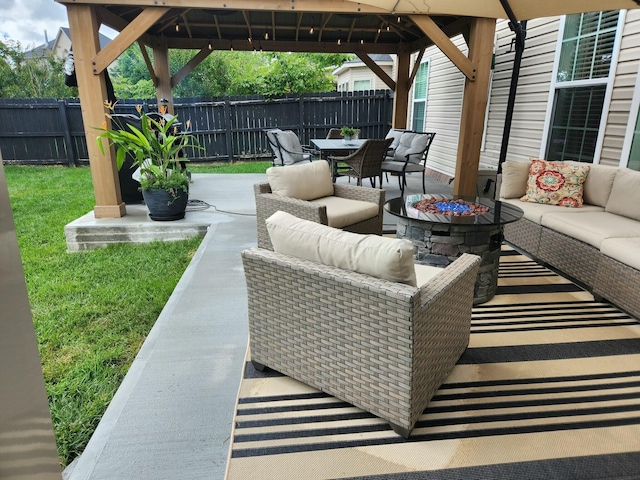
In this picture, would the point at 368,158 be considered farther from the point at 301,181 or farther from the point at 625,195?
the point at 625,195

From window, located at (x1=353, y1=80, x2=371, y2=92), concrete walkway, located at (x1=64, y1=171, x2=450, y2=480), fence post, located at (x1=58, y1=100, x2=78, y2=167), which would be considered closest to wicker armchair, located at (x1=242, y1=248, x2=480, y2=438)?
concrete walkway, located at (x1=64, y1=171, x2=450, y2=480)

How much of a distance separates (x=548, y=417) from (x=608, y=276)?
55.7 inches

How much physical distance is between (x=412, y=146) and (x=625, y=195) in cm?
327

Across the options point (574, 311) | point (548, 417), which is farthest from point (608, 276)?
point (548, 417)

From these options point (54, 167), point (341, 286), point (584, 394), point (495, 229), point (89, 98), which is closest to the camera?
point (341, 286)

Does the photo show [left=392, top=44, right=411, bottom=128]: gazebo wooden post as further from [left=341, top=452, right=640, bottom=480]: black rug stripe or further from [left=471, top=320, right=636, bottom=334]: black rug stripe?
[left=341, top=452, right=640, bottom=480]: black rug stripe

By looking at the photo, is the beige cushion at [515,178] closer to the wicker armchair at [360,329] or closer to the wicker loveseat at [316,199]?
the wicker loveseat at [316,199]

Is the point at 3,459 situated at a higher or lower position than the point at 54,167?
higher

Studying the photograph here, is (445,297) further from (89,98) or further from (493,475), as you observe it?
(89,98)

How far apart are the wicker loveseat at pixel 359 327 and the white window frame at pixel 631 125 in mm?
2793

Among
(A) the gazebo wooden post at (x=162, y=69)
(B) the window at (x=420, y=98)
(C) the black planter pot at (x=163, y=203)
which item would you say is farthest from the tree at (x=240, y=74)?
(C) the black planter pot at (x=163, y=203)

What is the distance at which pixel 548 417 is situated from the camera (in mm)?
1719

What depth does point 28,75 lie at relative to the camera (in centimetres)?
1115

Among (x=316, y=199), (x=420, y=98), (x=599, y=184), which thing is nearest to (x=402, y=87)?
(x=420, y=98)
